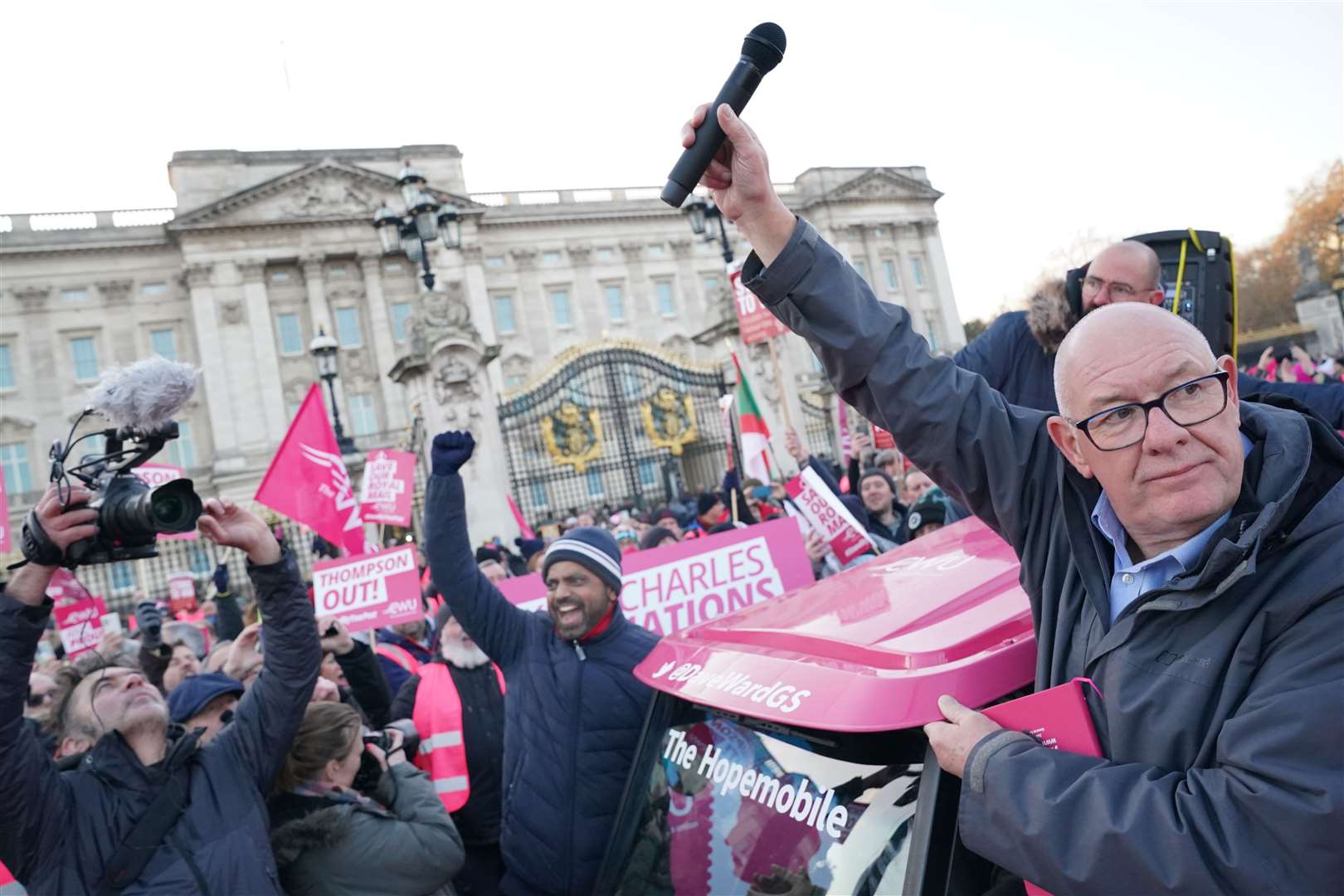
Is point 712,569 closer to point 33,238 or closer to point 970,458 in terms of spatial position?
point 970,458

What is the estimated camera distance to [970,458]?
196 cm

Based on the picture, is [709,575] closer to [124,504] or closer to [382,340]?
[124,504]

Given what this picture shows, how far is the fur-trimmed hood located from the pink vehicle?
2.83 feet

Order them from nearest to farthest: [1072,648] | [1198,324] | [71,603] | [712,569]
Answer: [1072,648] < [1198,324] < [712,569] < [71,603]

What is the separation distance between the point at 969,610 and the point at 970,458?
38cm

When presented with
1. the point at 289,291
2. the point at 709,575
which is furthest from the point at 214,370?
the point at 709,575

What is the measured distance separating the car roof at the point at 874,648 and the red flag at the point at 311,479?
542 centimetres

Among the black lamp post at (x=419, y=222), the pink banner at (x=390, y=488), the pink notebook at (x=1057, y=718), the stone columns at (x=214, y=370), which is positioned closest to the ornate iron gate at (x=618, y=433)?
the black lamp post at (x=419, y=222)

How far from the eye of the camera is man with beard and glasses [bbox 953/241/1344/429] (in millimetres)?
3014

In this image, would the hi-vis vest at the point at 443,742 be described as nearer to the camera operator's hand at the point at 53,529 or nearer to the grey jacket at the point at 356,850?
the grey jacket at the point at 356,850

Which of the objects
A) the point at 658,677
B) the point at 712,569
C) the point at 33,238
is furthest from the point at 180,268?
the point at 658,677

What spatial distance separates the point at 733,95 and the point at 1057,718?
1256 millimetres

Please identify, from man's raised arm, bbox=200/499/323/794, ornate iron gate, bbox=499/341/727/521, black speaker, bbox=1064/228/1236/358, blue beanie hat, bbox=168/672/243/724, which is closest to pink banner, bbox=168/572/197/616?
ornate iron gate, bbox=499/341/727/521

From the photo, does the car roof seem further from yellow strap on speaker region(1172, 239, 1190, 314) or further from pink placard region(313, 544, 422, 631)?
pink placard region(313, 544, 422, 631)
